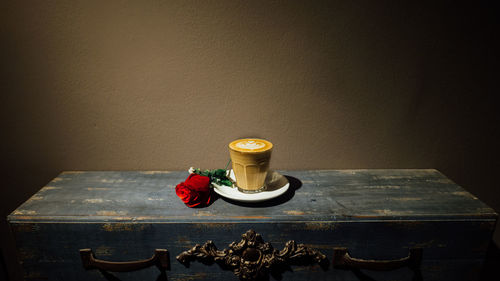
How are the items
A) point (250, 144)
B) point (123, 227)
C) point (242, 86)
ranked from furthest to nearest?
point (242, 86) → point (250, 144) → point (123, 227)

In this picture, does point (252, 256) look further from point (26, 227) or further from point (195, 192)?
point (26, 227)

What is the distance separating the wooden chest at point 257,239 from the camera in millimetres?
754

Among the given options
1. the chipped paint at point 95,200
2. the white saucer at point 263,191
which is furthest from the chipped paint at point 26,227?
the white saucer at point 263,191

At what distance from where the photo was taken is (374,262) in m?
0.76

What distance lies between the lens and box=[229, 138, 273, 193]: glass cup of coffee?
2.61ft

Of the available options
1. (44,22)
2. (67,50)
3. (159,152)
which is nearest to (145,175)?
(159,152)

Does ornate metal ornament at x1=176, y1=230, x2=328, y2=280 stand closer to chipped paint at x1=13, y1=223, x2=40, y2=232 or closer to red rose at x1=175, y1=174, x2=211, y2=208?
red rose at x1=175, y1=174, x2=211, y2=208

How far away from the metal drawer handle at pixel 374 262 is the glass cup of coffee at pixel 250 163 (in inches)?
11.8

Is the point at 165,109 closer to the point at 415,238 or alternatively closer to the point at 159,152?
the point at 159,152

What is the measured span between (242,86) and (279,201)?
1.41ft

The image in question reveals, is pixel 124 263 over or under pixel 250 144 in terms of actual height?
under

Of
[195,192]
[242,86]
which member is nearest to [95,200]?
[195,192]

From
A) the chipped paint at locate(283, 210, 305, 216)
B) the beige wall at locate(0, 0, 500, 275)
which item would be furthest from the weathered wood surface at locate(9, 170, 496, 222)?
the beige wall at locate(0, 0, 500, 275)

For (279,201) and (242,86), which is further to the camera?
(242,86)
